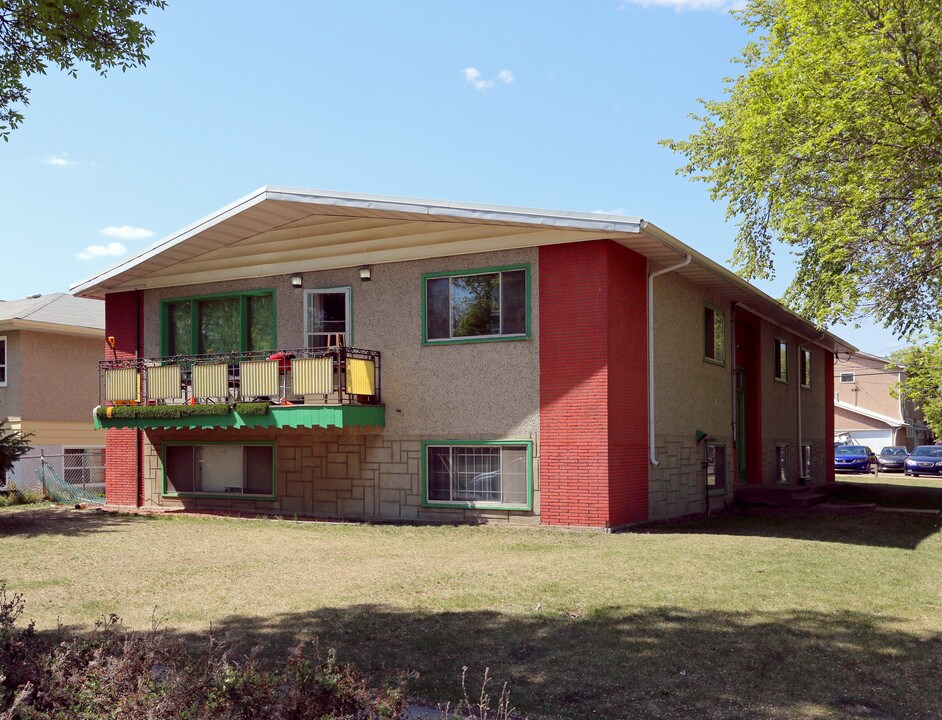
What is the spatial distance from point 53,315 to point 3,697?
2683cm

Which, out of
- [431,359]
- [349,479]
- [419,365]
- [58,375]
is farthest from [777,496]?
[58,375]

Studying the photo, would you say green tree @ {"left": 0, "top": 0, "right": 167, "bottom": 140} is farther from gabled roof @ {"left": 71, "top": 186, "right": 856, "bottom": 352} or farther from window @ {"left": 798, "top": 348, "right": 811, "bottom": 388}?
window @ {"left": 798, "top": 348, "right": 811, "bottom": 388}

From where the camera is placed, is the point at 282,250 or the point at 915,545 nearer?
the point at 915,545

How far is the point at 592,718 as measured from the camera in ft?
18.9

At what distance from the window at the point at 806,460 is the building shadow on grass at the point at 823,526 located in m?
9.94

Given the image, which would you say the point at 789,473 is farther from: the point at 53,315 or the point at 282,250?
the point at 53,315

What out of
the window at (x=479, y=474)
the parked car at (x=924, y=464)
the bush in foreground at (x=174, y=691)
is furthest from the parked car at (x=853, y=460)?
the bush in foreground at (x=174, y=691)

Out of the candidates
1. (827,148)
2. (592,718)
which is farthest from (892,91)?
(592,718)

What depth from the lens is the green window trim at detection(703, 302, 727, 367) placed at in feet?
67.5

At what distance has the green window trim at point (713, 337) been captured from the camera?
20.6 meters

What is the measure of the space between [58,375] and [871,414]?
52.4 metres

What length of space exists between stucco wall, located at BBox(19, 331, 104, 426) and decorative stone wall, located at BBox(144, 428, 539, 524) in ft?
37.3

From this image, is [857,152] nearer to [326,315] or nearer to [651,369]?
[651,369]

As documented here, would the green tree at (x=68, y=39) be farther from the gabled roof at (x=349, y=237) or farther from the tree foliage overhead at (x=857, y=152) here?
the tree foliage overhead at (x=857, y=152)
